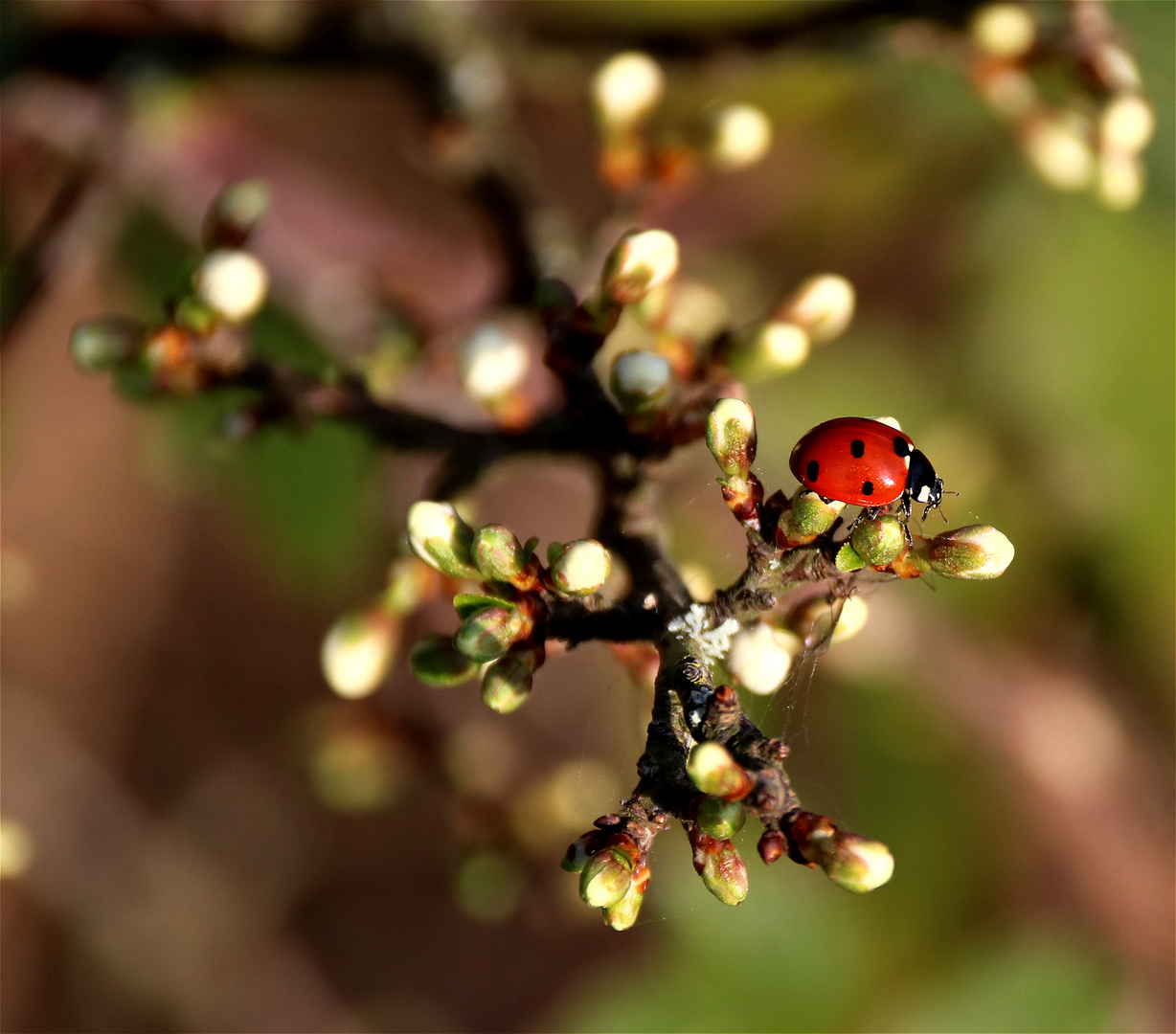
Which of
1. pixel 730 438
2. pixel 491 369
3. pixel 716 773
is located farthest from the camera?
pixel 491 369

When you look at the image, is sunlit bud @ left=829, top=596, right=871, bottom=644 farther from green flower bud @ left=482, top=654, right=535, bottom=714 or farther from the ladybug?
green flower bud @ left=482, top=654, right=535, bottom=714

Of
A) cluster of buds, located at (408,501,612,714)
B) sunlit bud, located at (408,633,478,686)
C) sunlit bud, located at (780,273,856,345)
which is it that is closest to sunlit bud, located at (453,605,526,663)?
cluster of buds, located at (408,501,612,714)

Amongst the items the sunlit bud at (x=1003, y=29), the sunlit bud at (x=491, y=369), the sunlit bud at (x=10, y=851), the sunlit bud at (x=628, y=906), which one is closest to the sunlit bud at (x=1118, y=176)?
the sunlit bud at (x=1003, y=29)

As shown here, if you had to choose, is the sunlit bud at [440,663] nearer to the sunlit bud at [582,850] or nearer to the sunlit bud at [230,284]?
the sunlit bud at [582,850]

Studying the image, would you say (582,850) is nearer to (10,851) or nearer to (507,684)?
(507,684)

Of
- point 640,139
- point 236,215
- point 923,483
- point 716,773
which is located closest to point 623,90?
point 640,139
